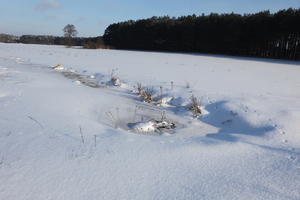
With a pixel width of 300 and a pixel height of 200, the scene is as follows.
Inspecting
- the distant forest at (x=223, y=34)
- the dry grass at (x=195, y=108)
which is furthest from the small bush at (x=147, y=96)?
the distant forest at (x=223, y=34)

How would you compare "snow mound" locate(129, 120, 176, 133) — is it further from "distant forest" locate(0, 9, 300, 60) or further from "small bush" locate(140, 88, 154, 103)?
"distant forest" locate(0, 9, 300, 60)

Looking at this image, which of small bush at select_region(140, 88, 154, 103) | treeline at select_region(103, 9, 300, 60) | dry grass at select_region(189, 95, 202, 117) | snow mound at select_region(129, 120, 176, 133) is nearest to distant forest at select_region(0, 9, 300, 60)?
treeline at select_region(103, 9, 300, 60)

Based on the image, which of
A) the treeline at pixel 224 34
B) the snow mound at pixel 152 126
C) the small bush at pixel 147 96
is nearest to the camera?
the snow mound at pixel 152 126

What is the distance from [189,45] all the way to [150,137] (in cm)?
2042

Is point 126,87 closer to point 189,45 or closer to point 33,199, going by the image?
point 33,199

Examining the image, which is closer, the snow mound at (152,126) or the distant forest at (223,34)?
the snow mound at (152,126)

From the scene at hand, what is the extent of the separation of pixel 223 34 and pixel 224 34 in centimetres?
12

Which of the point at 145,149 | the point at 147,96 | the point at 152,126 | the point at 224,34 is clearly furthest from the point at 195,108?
the point at 224,34

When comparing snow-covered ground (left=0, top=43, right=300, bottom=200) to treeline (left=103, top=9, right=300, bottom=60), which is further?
treeline (left=103, top=9, right=300, bottom=60)

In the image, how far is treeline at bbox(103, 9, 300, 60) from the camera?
52.3ft

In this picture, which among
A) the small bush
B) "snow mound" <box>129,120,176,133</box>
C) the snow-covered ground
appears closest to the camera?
the snow-covered ground

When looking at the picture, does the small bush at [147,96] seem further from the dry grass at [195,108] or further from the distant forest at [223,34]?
the distant forest at [223,34]

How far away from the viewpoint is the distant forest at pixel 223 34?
15.9 metres

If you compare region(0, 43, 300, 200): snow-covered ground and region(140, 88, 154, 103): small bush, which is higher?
region(140, 88, 154, 103): small bush
